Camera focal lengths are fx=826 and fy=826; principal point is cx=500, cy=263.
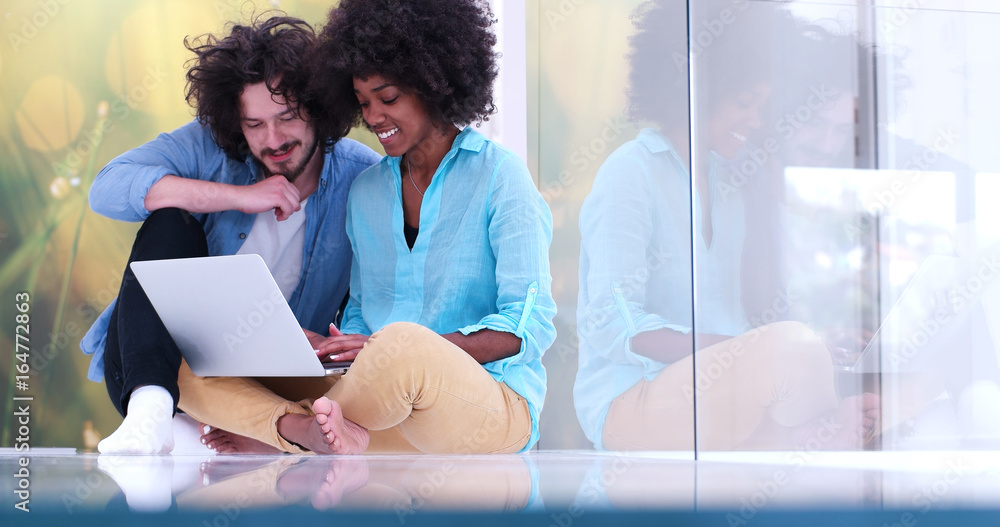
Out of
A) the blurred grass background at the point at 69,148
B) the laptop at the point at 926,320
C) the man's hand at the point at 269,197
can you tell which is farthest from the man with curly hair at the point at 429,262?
the blurred grass background at the point at 69,148

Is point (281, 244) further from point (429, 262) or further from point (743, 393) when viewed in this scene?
point (743, 393)

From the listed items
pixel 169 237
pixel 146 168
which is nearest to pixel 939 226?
pixel 169 237

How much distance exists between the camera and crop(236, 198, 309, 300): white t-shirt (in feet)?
5.26

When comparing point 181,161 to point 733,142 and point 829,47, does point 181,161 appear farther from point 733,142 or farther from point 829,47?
point 829,47

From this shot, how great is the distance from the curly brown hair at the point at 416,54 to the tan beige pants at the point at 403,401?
0.54 m

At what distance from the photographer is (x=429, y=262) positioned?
1446 mm

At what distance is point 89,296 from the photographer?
256cm

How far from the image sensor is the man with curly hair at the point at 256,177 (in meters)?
1.50

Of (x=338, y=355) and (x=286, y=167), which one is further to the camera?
(x=286, y=167)

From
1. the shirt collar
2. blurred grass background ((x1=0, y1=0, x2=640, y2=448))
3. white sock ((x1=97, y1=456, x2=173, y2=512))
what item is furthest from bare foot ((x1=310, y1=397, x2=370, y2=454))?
blurred grass background ((x1=0, y1=0, x2=640, y2=448))

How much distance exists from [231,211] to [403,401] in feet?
2.06

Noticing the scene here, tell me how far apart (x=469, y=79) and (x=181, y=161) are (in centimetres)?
59

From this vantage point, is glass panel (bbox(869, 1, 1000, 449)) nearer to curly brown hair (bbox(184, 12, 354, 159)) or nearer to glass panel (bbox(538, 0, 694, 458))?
glass panel (bbox(538, 0, 694, 458))

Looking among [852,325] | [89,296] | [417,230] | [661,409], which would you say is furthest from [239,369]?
[89,296]
